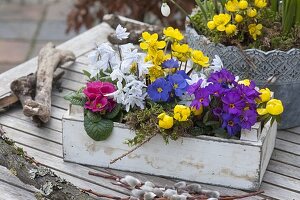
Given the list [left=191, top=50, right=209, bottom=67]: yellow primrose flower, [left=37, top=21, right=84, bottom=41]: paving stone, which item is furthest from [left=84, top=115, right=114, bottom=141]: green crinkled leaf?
[left=37, top=21, right=84, bottom=41]: paving stone

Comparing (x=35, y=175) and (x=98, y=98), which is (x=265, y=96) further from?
(x=35, y=175)

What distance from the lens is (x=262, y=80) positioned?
67.6 inches

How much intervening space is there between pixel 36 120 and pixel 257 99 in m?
0.56

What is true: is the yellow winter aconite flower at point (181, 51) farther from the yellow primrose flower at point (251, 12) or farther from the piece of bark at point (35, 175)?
the piece of bark at point (35, 175)

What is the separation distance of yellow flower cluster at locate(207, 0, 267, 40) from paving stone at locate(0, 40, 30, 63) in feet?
7.03

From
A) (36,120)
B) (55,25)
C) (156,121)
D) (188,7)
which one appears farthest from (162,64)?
(55,25)

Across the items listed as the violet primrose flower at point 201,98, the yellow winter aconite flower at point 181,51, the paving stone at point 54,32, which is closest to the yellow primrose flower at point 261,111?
the violet primrose flower at point 201,98

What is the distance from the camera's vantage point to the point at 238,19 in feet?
5.58

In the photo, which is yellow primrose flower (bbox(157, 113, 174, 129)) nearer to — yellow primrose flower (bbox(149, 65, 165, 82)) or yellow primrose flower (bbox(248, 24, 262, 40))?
yellow primrose flower (bbox(149, 65, 165, 82))

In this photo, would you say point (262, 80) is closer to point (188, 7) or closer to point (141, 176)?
point (141, 176)

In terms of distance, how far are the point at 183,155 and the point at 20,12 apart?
2.95 meters

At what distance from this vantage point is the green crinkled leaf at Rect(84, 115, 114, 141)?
5.13 ft

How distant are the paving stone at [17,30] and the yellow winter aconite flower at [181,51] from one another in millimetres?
2456

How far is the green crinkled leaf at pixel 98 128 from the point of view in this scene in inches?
61.6
